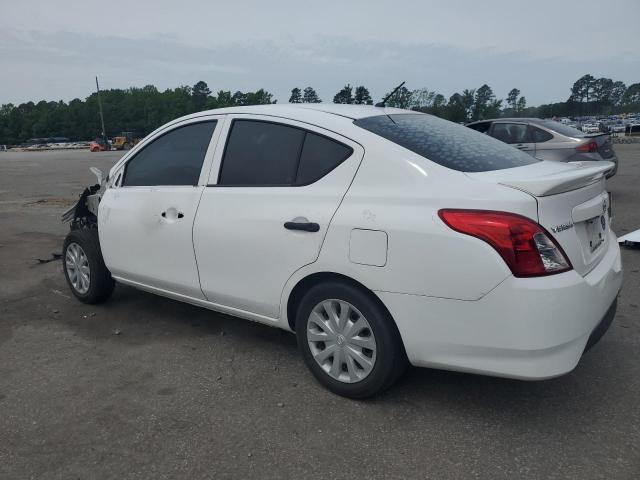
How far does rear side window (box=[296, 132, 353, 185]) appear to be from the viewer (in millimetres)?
2957

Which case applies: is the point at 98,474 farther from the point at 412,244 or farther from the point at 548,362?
the point at 548,362

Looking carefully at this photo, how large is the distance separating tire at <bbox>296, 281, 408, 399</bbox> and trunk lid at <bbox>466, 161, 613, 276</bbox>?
0.87m

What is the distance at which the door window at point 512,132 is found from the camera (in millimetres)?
9703

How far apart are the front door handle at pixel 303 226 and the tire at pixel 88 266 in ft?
7.29

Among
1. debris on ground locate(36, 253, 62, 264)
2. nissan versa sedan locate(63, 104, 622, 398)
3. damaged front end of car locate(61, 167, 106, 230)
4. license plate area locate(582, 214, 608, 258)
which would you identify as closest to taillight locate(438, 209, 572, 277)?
nissan versa sedan locate(63, 104, 622, 398)

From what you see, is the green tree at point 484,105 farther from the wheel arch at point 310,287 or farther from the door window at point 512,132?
the wheel arch at point 310,287

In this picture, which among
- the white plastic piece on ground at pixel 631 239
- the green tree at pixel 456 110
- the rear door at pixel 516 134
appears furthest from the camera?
the green tree at pixel 456 110

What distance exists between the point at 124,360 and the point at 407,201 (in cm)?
223

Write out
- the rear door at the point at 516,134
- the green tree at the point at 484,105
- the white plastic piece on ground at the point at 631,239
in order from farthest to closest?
the green tree at the point at 484,105, the rear door at the point at 516,134, the white plastic piece on ground at the point at 631,239

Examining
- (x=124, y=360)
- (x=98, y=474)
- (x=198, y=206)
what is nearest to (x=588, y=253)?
(x=198, y=206)

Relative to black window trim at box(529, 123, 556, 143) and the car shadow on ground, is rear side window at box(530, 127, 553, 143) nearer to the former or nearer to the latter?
black window trim at box(529, 123, 556, 143)

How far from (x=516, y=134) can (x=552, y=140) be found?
2.22 feet

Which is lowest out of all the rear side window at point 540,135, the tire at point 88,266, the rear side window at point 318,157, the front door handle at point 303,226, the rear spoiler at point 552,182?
the tire at point 88,266

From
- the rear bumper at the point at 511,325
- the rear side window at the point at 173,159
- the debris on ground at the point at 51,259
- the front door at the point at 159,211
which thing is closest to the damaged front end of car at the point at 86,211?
the front door at the point at 159,211
